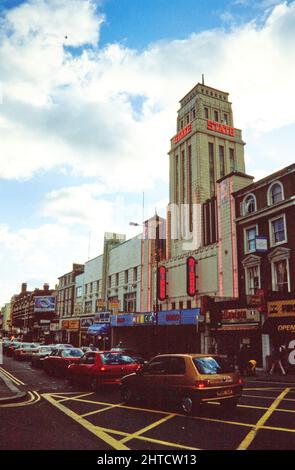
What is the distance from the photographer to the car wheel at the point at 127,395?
12.1 meters

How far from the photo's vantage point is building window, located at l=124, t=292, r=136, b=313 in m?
47.2

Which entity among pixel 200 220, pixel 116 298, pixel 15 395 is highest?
pixel 200 220

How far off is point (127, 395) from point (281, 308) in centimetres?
1603

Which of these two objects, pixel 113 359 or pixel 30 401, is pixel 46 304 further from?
pixel 30 401

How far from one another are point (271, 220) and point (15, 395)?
21207mm

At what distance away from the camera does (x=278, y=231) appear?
90.5ft

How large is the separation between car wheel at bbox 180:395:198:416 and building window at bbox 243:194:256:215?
869 inches

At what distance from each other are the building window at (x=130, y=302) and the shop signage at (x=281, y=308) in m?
23.2

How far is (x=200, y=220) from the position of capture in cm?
3984

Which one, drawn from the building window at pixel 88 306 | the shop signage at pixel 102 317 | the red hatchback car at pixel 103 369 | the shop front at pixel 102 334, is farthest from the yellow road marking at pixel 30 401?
the building window at pixel 88 306

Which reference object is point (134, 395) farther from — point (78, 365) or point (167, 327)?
point (167, 327)

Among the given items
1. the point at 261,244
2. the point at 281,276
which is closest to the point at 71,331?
the point at 261,244

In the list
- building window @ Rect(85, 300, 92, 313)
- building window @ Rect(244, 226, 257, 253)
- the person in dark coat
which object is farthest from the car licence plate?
building window @ Rect(85, 300, 92, 313)
